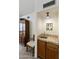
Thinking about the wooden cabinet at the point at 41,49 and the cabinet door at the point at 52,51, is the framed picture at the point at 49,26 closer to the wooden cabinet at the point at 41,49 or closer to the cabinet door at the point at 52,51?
the wooden cabinet at the point at 41,49

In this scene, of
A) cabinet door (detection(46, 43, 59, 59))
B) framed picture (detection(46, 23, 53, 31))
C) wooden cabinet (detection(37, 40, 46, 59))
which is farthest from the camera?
framed picture (detection(46, 23, 53, 31))

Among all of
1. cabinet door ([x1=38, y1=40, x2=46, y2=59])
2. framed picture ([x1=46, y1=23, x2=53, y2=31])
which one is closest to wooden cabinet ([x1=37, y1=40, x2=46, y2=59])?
cabinet door ([x1=38, y1=40, x2=46, y2=59])

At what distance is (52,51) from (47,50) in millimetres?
465

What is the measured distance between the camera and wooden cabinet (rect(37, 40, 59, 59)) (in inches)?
152

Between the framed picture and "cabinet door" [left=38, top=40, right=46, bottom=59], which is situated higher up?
the framed picture

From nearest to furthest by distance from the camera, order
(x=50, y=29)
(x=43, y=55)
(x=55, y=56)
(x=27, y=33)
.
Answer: (x=55, y=56) < (x=43, y=55) < (x=50, y=29) < (x=27, y=33)

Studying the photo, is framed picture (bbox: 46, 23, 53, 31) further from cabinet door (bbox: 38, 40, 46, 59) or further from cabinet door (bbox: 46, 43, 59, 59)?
cabinet door (bbox: 46, 43, 59, 59)

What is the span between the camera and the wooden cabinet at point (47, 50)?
3.87 meters

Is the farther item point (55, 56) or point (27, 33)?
point (27, 33)
